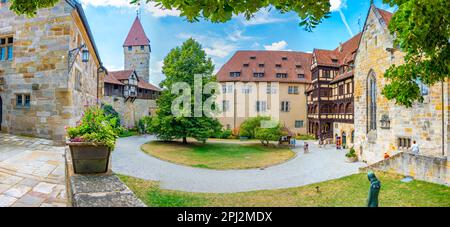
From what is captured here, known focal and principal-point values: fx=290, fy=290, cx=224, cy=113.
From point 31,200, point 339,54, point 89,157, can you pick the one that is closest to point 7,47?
point 31,200

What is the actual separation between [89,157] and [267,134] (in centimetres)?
1065

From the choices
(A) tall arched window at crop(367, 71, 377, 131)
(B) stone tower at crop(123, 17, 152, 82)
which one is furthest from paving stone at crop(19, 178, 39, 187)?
(A) tall arched window at crop(367, 71, 377, 131)

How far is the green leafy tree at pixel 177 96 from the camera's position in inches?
484

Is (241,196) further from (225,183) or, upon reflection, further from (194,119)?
(194,119)

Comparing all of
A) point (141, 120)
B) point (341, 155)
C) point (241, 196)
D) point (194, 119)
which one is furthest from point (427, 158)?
point (141, 120)

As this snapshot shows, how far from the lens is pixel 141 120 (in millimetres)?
13344

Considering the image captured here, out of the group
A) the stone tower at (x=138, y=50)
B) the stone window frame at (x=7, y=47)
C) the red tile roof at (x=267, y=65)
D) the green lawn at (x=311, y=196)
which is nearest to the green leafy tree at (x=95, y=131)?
the green lawn at (x=311, y=196)

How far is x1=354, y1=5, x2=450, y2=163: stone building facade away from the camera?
336 inches

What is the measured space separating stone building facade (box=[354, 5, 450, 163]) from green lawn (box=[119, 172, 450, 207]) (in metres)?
2.74

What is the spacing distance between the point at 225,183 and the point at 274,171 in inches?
76.3

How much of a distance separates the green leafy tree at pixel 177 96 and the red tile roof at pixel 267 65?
115 centimetres

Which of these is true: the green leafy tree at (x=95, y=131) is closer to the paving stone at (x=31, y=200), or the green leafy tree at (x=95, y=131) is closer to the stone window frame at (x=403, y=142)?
the paving stone at (x=31, y=200)

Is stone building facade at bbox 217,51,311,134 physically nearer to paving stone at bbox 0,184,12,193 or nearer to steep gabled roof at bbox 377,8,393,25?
steep gabled roof at bbox 377,8,393,25

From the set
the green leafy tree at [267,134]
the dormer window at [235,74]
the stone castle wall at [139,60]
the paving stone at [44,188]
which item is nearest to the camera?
the paving stone at [44,188]
